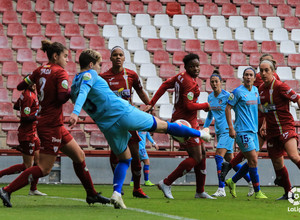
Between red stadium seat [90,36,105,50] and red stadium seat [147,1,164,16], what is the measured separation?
2.41m

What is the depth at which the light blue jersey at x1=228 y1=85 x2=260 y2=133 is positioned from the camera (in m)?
8.30

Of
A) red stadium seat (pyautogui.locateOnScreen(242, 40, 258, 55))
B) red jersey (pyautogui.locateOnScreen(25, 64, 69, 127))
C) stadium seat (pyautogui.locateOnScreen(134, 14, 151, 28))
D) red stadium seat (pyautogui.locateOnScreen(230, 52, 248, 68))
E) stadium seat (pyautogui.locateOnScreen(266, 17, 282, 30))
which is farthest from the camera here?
stadium seat (pyautogui.locateOnScreen(266, 17, 282, 30))

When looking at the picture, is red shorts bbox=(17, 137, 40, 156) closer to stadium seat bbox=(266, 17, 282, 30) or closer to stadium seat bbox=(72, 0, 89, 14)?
stadium seat bbox=(72, 0, 89, 14)

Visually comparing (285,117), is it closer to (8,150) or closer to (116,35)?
(8,150)

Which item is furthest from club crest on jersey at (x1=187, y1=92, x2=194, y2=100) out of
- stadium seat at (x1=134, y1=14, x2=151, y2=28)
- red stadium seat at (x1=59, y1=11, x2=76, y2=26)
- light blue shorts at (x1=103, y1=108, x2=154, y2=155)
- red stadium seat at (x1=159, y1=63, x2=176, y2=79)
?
red stadium seat at (x1=59, y1=11, x2=76, y2=26)

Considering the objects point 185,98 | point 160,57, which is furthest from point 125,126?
point 160,57

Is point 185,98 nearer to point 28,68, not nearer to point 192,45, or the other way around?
point 28,68

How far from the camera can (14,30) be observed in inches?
679

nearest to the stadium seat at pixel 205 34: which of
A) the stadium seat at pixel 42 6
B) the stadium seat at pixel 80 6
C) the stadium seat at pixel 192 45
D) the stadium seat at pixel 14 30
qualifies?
the stadium seat at pixel 192 45

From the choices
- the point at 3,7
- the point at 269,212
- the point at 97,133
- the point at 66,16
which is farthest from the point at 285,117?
the point at 3,7

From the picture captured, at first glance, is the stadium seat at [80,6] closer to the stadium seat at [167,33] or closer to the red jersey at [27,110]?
the stadium seat at [167,33]

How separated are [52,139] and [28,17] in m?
12.1

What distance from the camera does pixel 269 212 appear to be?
19.9ft

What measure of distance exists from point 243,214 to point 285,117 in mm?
2482
